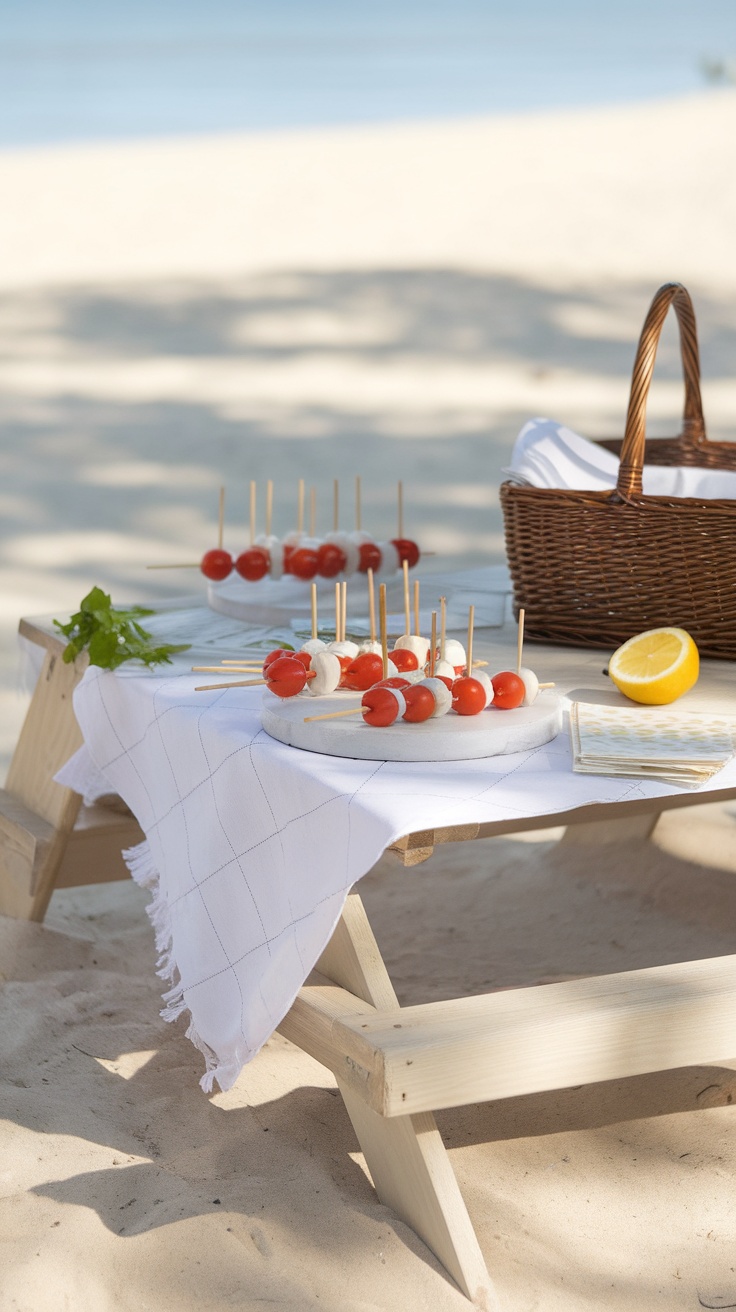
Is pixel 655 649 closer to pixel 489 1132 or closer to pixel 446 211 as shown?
pixel 489 1132

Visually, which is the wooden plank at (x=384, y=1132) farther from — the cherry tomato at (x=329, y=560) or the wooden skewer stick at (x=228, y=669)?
the cherry tomato at (x=329, y=560)

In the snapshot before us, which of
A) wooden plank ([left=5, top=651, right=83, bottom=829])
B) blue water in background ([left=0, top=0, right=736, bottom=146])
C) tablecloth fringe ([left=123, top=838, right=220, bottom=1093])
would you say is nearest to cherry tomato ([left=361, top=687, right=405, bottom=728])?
tablecloth fringe ([left=123, top=838, right=220, bottom=1093])

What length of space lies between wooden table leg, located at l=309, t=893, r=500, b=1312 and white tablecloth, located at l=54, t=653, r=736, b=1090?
12cm

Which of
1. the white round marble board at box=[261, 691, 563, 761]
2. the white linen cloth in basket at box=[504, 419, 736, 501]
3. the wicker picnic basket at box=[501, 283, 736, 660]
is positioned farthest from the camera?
the white linen cloth in basket at box=[504, 419, 736, 501]

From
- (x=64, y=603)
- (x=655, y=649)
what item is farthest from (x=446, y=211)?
(x=655, y=649)

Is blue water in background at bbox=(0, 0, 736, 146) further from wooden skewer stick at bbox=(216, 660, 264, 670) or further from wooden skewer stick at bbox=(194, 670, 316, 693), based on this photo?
wooden skewer stick at bbox=(194, 670, 316, 693)

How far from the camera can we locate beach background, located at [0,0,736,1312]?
71.0 inches

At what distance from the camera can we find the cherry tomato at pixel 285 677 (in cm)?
185

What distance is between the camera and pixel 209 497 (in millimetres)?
7344

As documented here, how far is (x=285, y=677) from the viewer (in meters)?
1.85

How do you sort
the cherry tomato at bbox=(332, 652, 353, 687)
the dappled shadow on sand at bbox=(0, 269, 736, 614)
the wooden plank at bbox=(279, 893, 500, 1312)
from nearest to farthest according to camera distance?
1. the wooden plank at bbox=(279, 893, 500, 1312)
2. the cherry tomato at bbox=(332, 652, 353, 687)
3. the dappled shadow on sand at bbox=(0, 269, 736, 614)

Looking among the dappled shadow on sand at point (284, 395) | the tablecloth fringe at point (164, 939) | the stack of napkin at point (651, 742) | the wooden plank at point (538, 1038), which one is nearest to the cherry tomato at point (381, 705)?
the stack of napkin at point (651, 742)

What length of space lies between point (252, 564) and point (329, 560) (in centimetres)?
15

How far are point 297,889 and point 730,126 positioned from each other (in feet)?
42.4
